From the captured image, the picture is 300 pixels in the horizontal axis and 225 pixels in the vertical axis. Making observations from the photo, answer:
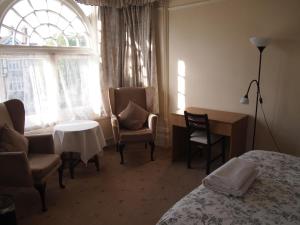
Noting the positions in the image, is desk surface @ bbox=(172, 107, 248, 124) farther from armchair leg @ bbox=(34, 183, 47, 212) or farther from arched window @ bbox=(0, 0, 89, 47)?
arched window @ bbox=(0, 0, 89, 47)

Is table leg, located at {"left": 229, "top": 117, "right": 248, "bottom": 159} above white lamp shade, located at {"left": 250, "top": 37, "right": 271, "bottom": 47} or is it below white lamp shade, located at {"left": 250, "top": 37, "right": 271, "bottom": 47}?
below

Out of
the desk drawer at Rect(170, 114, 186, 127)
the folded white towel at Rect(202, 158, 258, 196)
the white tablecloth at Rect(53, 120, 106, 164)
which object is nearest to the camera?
the folded white towel at Rect(202, 158, 258, 196)

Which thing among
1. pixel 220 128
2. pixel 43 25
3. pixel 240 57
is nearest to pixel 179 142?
pixel 220 128

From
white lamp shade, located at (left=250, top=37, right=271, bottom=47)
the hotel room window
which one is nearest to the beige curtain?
the hotel room window

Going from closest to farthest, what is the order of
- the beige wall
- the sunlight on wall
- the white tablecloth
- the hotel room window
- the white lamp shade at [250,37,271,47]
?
the white lamp shade at [250,37,271,47], the beige wall, the white tablecloth, the hotel room window, the sunlight on wall

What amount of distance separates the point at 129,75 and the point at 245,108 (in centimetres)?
191

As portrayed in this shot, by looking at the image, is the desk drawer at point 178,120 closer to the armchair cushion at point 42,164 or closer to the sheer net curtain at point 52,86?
the sheer net curtain at point 52,86

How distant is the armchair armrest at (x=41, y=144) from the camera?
2.78 metres

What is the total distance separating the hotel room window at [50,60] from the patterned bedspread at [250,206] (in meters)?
2.61

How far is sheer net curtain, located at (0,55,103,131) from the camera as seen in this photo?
3104mm

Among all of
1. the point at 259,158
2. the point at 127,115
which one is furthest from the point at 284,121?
the point at 127,115

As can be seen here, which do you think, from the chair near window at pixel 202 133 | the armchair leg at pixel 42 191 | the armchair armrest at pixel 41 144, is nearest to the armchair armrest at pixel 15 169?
the armchair leg at pixel 42 191

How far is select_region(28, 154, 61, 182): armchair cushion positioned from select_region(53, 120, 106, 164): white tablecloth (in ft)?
0.93

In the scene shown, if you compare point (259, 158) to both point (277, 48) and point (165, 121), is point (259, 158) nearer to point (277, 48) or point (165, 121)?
point (277, 48)
